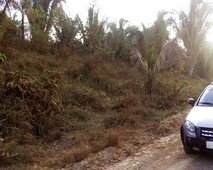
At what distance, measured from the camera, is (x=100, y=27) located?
21625 millimetres

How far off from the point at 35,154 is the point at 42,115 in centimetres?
213

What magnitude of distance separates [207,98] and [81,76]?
28.1 feet

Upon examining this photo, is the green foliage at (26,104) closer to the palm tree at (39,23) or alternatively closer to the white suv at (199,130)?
the white suv at (199,130)

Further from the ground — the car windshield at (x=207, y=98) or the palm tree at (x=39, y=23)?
the palm tree at (x=39, y=23)

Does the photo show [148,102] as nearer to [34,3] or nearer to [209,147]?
[209,147]

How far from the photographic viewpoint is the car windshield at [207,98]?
8047 millimetres

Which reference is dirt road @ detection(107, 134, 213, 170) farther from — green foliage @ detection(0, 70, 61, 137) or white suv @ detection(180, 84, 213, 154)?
green foliage @ detection(0, 70, 61, 137)

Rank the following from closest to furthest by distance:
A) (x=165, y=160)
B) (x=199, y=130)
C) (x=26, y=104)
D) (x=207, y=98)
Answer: (x=199, y=130)
(x=165, y=160)
(x=207, y=98)
(x=26, y=104)

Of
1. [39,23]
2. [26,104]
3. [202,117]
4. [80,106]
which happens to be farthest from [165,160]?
[39,23]

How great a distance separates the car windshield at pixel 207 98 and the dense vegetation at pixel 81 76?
2130mm

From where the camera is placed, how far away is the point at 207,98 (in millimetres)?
8250

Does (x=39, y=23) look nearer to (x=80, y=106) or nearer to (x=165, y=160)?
(x=80, y=106)

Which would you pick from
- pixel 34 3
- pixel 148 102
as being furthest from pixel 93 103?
pixel 34 3

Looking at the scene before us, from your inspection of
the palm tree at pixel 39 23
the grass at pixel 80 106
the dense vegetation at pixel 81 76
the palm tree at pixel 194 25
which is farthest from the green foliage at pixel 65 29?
the palm tree at pixel 194 25
